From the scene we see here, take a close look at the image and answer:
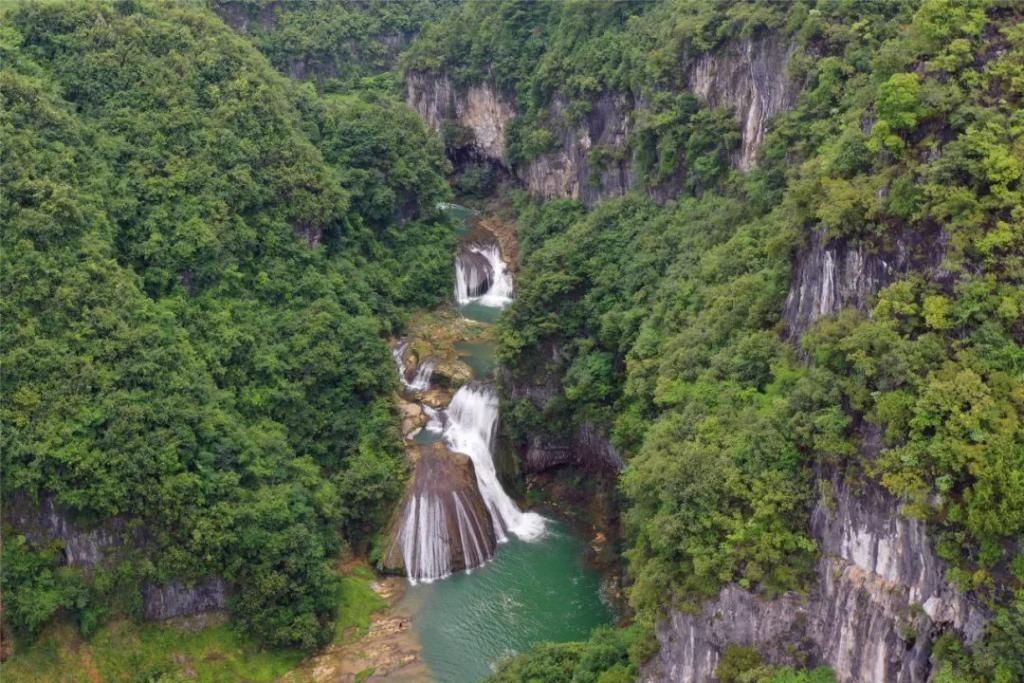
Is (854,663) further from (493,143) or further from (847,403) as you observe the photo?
(493,143)

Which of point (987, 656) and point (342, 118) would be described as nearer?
point (987, 656)

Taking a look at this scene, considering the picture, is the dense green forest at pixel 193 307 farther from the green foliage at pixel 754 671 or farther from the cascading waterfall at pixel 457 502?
the green foliage at pixel 754 671

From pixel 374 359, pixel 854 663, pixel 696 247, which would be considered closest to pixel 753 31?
pixel 696 247

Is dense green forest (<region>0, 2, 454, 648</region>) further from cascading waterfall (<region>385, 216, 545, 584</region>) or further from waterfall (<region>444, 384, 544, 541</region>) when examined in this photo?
waterfall (<region>444, 384, 544, 541</region>)

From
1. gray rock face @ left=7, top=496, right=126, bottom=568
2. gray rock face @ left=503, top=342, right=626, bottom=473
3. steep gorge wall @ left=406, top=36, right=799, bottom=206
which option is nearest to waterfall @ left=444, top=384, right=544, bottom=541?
gray rock face @ left=503, top=342, right=626, bottom=473

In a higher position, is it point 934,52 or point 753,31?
point 753,31

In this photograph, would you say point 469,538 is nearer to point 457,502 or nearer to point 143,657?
point 457,502
